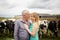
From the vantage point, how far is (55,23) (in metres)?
3.21

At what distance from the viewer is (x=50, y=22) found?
3168 millimetres

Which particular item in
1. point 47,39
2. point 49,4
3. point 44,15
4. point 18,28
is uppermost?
point 49,4

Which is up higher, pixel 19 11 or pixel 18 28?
pixel 19 11

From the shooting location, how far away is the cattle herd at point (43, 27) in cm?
307

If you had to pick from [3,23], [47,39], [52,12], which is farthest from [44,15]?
[3,23]

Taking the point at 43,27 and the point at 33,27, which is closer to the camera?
the point at 33,27

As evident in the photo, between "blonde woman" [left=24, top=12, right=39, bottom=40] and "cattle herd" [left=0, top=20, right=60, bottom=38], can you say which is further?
"cattle herd" [left=0, top=20, right=60, bottom=38]

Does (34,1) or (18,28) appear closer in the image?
(18,28)

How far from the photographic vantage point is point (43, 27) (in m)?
3.16

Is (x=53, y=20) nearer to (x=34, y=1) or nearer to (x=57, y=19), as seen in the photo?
(x=57, y=19)

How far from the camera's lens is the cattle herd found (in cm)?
307

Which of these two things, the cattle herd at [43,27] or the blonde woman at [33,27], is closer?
the blonde woman at [33,27]

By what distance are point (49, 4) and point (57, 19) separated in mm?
353

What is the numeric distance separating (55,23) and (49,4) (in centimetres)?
41
